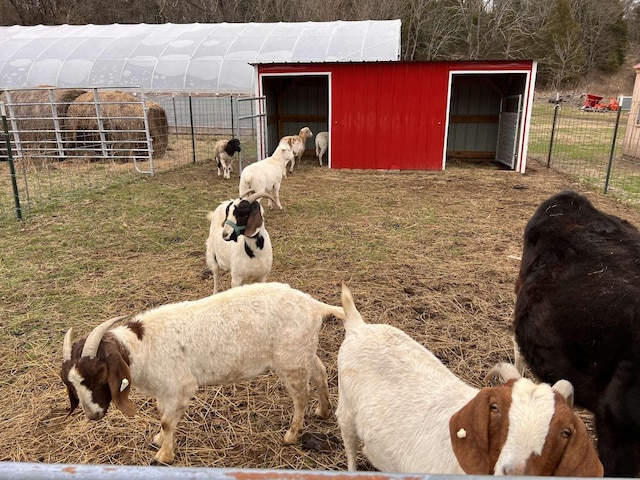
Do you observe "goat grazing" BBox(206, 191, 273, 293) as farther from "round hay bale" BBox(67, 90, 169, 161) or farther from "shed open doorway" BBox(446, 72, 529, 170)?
"shed open doorway" BBox(446, 72, 529, 170)

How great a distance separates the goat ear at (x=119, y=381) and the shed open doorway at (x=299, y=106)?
13890mm

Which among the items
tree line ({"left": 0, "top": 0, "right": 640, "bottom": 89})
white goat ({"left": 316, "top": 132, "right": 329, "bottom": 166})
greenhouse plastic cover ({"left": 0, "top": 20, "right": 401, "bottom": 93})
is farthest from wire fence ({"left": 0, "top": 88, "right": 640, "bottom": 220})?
tree line ({"left": 0, "top": 0, "right": 640, "bottom": 89})

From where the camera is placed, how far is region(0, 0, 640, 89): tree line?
38.5 m

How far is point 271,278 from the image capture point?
19.4ft

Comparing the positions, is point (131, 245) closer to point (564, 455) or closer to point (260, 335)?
point (260, 335)

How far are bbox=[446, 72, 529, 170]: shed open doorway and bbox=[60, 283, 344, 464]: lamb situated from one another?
13106 mm

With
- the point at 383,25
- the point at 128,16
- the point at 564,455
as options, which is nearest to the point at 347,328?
the point at 564,455

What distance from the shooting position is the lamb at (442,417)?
155 centimetres

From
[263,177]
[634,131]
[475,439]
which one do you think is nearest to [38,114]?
[263,177]

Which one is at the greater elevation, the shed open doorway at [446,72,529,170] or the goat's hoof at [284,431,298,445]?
the shed open doorway at [446,72,529,170]

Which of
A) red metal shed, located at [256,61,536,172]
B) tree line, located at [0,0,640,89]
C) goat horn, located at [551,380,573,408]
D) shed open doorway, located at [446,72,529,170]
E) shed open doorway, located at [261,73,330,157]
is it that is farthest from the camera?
tree line, located at [0,0,640,89]

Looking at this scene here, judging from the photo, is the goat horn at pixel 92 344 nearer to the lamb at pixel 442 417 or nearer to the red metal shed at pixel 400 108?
the lamb at pixel 442 417

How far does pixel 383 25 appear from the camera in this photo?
74.6 ft

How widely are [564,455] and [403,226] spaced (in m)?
6.71
